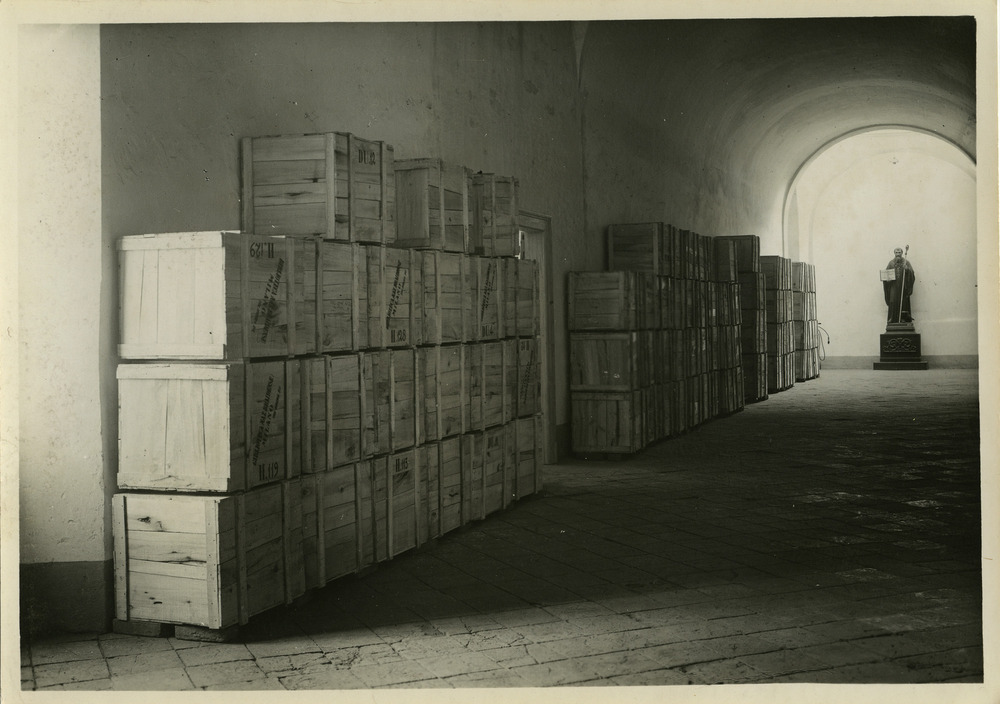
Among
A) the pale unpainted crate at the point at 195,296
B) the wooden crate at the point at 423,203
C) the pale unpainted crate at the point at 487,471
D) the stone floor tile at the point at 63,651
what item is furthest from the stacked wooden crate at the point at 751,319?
the stone floor tile at the point at 63,651

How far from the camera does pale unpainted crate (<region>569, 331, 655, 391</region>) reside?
36.1 ft

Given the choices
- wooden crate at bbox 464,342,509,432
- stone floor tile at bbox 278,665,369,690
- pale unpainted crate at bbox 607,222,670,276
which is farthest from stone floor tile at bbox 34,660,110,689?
pale unpainted crate at bbox 607,222,670,276

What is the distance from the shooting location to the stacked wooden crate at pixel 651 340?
1102cm

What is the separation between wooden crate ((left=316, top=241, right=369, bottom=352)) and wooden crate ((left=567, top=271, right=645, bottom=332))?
5236mm

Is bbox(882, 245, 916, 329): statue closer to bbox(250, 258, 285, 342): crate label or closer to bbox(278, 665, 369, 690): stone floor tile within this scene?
bbox(250, 258, 285, 342): crate label

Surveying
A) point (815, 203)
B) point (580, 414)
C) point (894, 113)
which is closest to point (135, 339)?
point (580, 414)

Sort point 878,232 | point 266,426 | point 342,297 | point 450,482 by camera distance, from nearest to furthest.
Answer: point 266,426
point 342,297
point 450,482
point 878,232

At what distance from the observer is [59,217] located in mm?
4977

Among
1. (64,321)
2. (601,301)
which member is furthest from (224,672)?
(601,301)

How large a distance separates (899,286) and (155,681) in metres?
26.4

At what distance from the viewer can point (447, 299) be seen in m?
7.25

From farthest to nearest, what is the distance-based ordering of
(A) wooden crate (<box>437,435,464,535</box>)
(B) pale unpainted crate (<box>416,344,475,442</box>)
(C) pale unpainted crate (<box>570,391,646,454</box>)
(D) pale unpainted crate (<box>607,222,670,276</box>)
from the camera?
(D) pale unpainted crate (<box>607,222,670,276</box>) < (C) pale unpainted crate (<box>570,391,646,454</box>) < (A) wooden crate (<box>437,435,464,535</box>) < (B) pale unpainted crate (<box>416,344,475,442</box>)

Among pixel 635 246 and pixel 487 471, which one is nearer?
pixel 487 471

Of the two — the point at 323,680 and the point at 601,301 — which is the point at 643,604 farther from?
the point at 601,301
